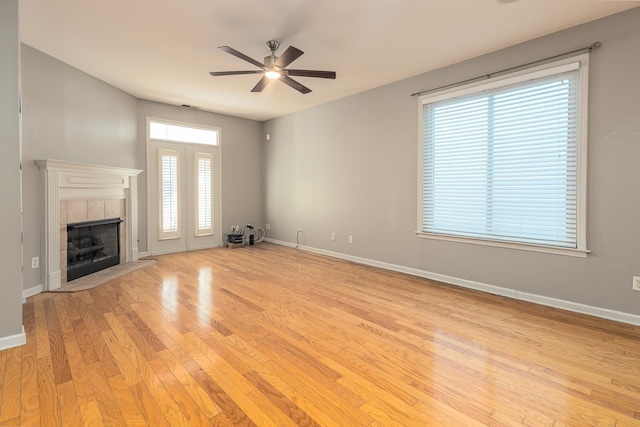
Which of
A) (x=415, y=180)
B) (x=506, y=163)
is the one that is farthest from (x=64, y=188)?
(x=506, y=163)

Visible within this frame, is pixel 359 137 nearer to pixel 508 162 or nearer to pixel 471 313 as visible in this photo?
pixel 508 162

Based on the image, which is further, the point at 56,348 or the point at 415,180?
the point at 415,180

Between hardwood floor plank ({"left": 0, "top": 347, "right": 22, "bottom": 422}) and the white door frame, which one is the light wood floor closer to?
hardwood floor plank ({"left": 0, "top": 347, "right": 22, "bottom": 422})

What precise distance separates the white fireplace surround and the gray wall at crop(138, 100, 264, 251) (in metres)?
1.84

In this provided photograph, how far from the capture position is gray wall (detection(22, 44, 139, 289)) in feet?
11.6

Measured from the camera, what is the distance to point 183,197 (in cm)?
618

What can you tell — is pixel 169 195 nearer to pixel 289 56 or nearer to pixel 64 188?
pixel 64 188

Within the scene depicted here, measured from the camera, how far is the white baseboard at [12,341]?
2309 mm

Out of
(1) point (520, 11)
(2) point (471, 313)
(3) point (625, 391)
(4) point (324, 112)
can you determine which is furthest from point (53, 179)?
(3) point (625, 391)

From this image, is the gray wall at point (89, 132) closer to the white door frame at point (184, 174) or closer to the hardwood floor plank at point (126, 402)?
the white door frame at point (184, 174)

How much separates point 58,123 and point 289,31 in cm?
323

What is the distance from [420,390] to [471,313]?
151 cm

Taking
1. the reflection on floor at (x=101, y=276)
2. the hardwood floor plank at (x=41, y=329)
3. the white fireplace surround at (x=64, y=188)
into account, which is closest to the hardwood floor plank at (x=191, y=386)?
the hardwood floor plank at (x=41, y=329)

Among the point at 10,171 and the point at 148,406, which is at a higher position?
the point at 10,171
